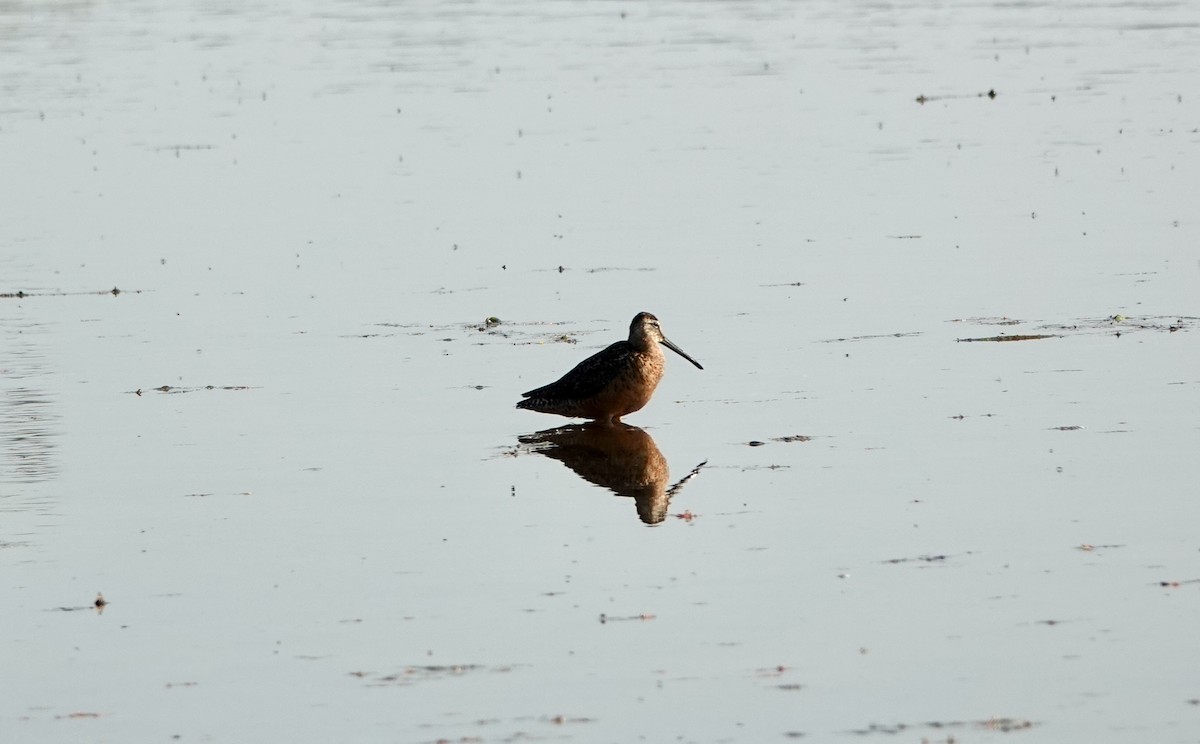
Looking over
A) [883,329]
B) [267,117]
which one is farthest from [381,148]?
[883,329]

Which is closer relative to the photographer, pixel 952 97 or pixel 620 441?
pixel 620 441

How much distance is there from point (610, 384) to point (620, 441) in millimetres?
421

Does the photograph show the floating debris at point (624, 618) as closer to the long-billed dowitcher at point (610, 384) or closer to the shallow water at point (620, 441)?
the shallow water at point (620, 441)

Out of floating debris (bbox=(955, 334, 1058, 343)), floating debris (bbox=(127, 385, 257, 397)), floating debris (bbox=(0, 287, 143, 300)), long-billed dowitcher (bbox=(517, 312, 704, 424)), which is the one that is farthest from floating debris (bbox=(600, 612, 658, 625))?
floating debris (bbox=(0, 287, 143, 300))

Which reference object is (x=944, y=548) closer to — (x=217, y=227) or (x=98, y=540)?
(x=98, y=540)

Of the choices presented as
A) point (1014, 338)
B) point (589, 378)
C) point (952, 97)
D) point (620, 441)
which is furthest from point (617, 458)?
point (952, 97)

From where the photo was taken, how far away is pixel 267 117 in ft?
108

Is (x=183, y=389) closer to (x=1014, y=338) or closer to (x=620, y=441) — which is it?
(x=620, y=441)

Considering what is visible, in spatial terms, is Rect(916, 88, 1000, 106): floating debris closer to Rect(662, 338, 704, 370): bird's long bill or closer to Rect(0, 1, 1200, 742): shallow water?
Rect(0, 1, 1200, 742): shallow water

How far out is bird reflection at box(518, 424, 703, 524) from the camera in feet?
40.3

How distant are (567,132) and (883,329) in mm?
13978

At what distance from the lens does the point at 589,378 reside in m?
14.2

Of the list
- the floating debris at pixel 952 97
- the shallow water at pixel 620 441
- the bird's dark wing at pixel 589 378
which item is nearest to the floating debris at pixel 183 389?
the shallow water at pixel 620 441

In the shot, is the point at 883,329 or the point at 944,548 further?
the point at 883,329
